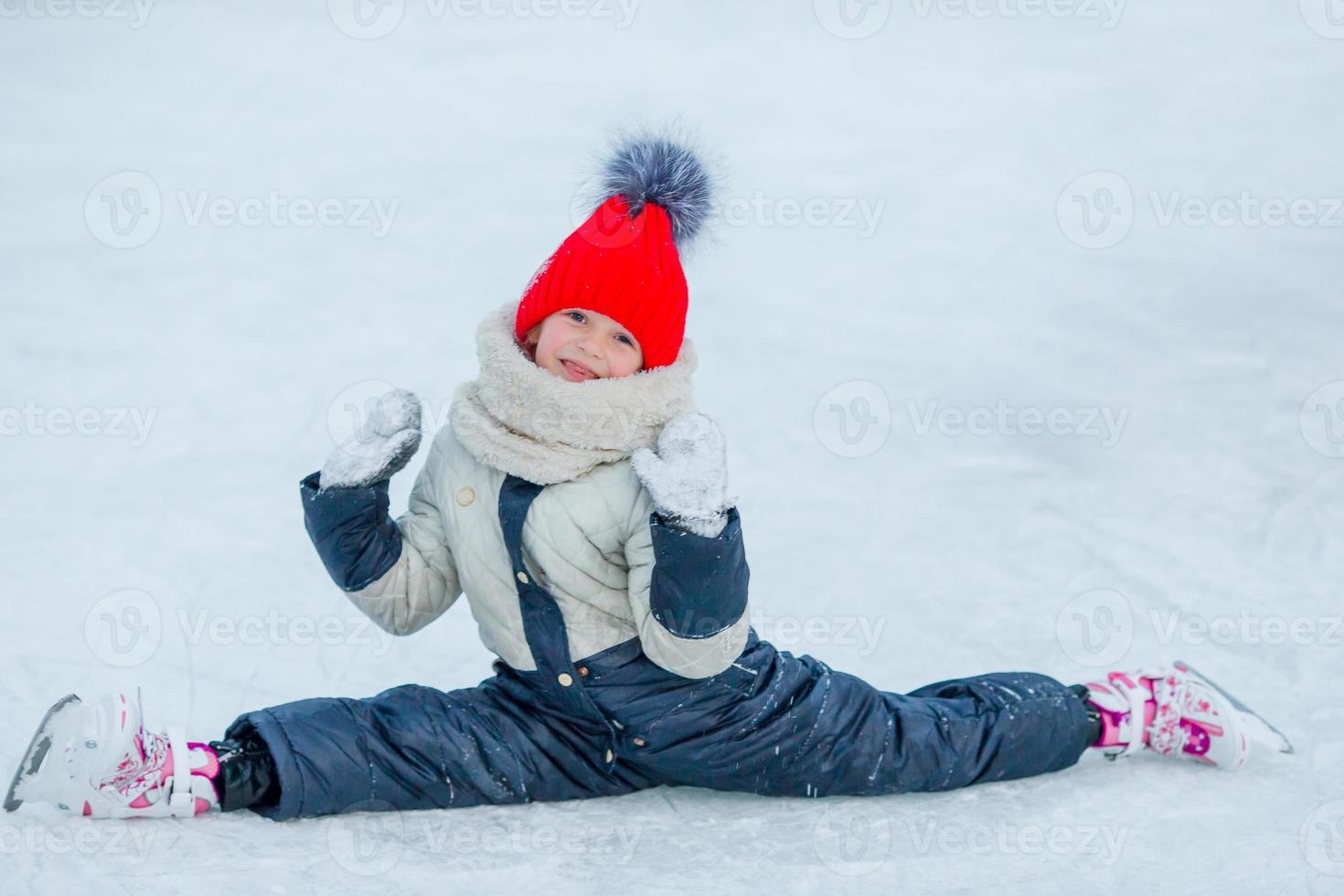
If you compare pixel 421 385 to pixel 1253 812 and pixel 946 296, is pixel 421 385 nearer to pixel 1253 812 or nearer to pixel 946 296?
pixel 946 296

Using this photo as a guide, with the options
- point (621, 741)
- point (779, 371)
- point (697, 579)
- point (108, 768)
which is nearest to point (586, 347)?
point (697, 579)

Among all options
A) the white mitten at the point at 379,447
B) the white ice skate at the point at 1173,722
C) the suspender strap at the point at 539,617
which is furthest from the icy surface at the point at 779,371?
the white mitten at the point at 379,447

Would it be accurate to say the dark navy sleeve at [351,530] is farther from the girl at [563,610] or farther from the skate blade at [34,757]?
the skate blade at [34,757]

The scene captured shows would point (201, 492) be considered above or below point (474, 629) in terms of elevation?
above

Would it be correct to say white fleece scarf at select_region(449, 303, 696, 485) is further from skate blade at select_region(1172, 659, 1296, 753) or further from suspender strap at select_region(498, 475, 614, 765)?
skate blade at select_region(1172, 659, 1296, 753)

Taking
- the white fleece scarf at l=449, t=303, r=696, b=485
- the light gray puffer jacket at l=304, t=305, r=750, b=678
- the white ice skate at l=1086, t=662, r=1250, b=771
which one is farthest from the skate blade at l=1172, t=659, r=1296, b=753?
the white fleece scarf at l=449, t=303, r=696, b=485

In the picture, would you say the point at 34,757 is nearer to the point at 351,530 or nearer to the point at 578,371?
the point at 351,530

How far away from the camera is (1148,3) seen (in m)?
4.73

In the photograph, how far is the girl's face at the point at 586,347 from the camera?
5.72 ft

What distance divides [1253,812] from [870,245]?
2.17 meters

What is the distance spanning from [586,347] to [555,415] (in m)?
0.10

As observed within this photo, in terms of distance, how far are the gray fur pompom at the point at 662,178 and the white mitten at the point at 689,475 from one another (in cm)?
27

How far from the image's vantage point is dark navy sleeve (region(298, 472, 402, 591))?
172 cm

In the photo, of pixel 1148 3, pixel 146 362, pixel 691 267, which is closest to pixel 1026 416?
pixel 691 267
